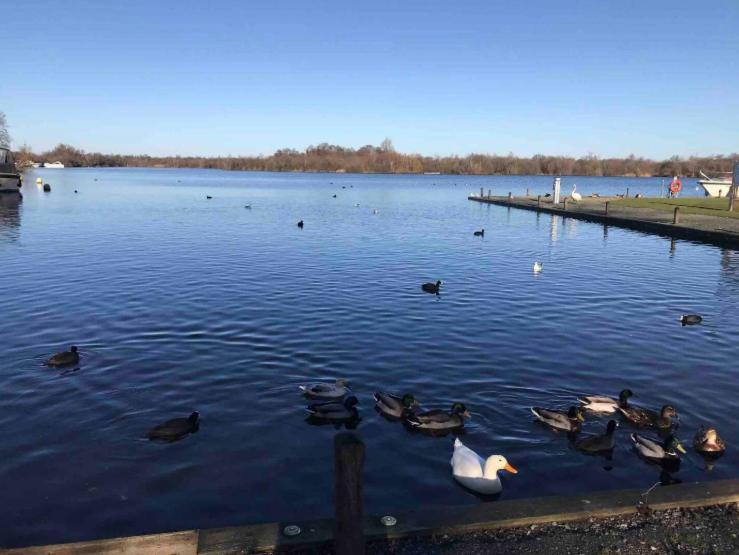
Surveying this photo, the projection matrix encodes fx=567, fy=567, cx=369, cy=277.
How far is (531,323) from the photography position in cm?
1758

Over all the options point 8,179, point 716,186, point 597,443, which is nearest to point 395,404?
point 597,443

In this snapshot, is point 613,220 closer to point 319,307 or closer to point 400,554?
point 319,307

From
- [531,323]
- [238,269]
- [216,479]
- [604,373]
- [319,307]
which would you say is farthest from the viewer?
A: [238,269]

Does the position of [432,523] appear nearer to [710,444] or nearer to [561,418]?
[561,418]

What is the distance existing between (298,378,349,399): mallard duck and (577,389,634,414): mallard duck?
4869mm

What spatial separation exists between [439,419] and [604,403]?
3.47 meters

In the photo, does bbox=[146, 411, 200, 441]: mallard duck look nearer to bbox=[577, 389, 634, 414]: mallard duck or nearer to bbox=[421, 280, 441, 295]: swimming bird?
bbox=[577, 389, 634, 414]: mallard duck

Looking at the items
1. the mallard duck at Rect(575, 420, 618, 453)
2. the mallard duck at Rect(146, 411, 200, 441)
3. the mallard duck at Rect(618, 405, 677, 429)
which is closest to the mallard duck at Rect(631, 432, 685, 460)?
the mallard duck at Rect(575, 420, 618, 453)

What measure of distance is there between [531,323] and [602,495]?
11.0 meters

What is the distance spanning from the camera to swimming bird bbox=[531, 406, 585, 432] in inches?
409

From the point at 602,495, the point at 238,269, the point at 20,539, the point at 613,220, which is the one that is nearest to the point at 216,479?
the point at 20,539

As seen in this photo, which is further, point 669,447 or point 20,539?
point 669,447

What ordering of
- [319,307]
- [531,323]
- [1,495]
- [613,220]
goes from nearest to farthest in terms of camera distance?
1. [1,495]
2. [531,323]
3. [319,307]
4. [613,220]

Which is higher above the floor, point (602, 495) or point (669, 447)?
point (602, 495)
